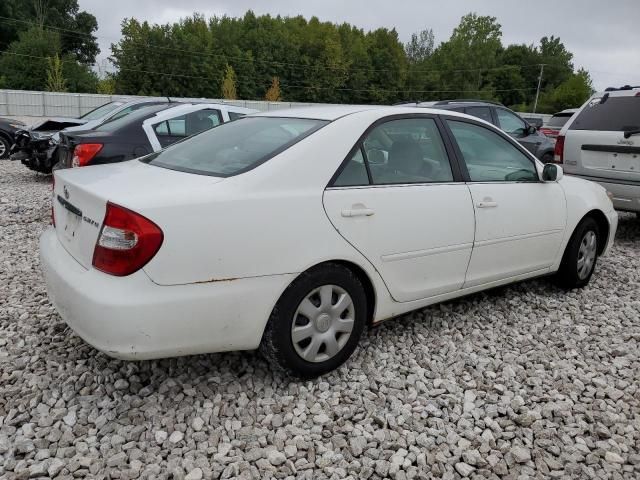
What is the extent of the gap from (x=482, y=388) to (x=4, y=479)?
7.68ft

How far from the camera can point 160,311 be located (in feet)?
8.00

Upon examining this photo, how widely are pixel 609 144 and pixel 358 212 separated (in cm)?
463

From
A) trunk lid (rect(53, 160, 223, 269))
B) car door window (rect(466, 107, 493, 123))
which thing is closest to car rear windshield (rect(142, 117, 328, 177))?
trunk lid (rect(53, 160, 223, 269))

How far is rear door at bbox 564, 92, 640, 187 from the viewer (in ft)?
20.2

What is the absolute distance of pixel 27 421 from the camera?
2656 mm

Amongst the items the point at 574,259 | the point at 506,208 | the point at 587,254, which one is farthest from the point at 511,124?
the point at 506,208

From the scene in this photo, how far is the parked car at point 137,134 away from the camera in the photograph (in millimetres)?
6762

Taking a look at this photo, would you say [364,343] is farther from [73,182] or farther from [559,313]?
[73,182]

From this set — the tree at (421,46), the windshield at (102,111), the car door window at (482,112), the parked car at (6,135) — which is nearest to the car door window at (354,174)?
the car door window at (482,112)

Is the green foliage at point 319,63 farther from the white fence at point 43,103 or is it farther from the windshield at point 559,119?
the windshield at point 559,119

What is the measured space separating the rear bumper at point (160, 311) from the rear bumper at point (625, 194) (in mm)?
4966

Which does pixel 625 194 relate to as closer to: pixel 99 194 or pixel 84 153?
pixel 99 194

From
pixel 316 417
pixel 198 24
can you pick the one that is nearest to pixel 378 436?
pixel 316 417

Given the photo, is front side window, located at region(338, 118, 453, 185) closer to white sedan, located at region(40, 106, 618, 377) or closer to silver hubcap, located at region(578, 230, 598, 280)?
white sedan, located at region(40, 106, 618, 377)
